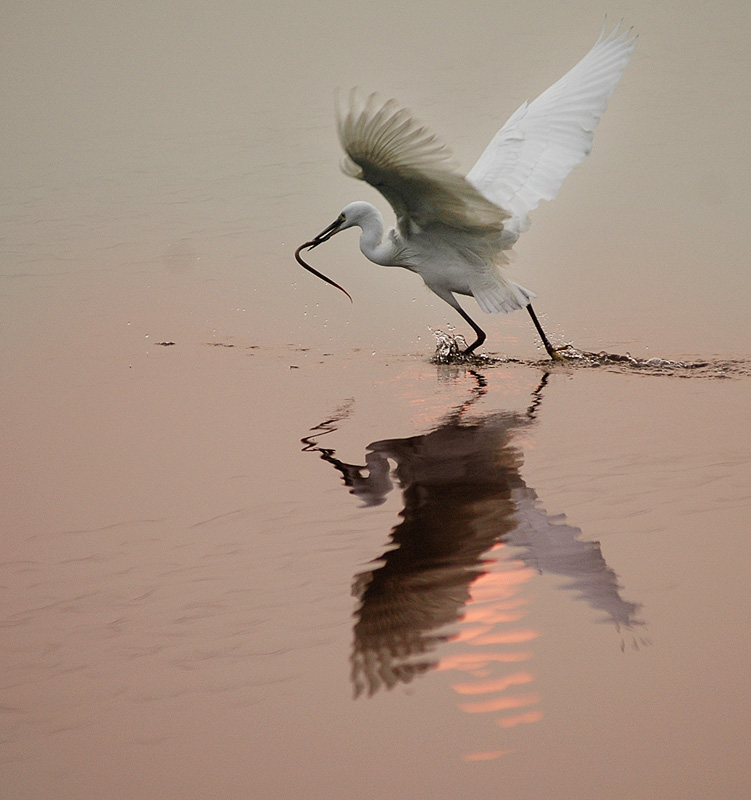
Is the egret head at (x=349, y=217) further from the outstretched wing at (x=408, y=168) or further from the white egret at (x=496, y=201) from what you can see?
the outstretched wing at (x=408, y=168)

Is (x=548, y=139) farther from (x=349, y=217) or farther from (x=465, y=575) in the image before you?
(x=465, y=575)

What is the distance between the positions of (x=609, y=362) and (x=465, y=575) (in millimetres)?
4041

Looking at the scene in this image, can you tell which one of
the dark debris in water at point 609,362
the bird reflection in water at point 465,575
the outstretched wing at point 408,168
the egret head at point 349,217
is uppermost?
the outstretched wing at point 408,168

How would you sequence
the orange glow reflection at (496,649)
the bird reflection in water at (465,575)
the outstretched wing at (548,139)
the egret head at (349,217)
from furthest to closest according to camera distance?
the egret head at (349,217) < the outstretched wing at (548,139) < the bird reflection in water at (465,575) < the orange glow reflection at (496,649)

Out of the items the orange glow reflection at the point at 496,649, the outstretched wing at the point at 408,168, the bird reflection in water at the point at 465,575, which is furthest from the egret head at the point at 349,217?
the orange glow reflection at the point at 496,649

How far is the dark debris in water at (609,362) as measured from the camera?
6.59 metres

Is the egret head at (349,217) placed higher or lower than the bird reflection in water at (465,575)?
higher

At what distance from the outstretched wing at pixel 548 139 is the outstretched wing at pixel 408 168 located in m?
0.33

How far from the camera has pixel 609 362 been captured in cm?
712

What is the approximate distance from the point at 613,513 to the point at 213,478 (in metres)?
1.89

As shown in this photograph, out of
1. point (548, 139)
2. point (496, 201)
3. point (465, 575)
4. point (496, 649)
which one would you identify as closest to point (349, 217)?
point (496, 201)

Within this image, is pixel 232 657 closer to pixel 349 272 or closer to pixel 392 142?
pixel 392 142

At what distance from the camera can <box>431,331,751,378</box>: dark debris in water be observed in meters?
6.59

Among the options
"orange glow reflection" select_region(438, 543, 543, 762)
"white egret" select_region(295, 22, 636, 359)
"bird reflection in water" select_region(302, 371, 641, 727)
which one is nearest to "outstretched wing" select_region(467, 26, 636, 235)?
"white egret" select_region(295, 22, 636, 359)
